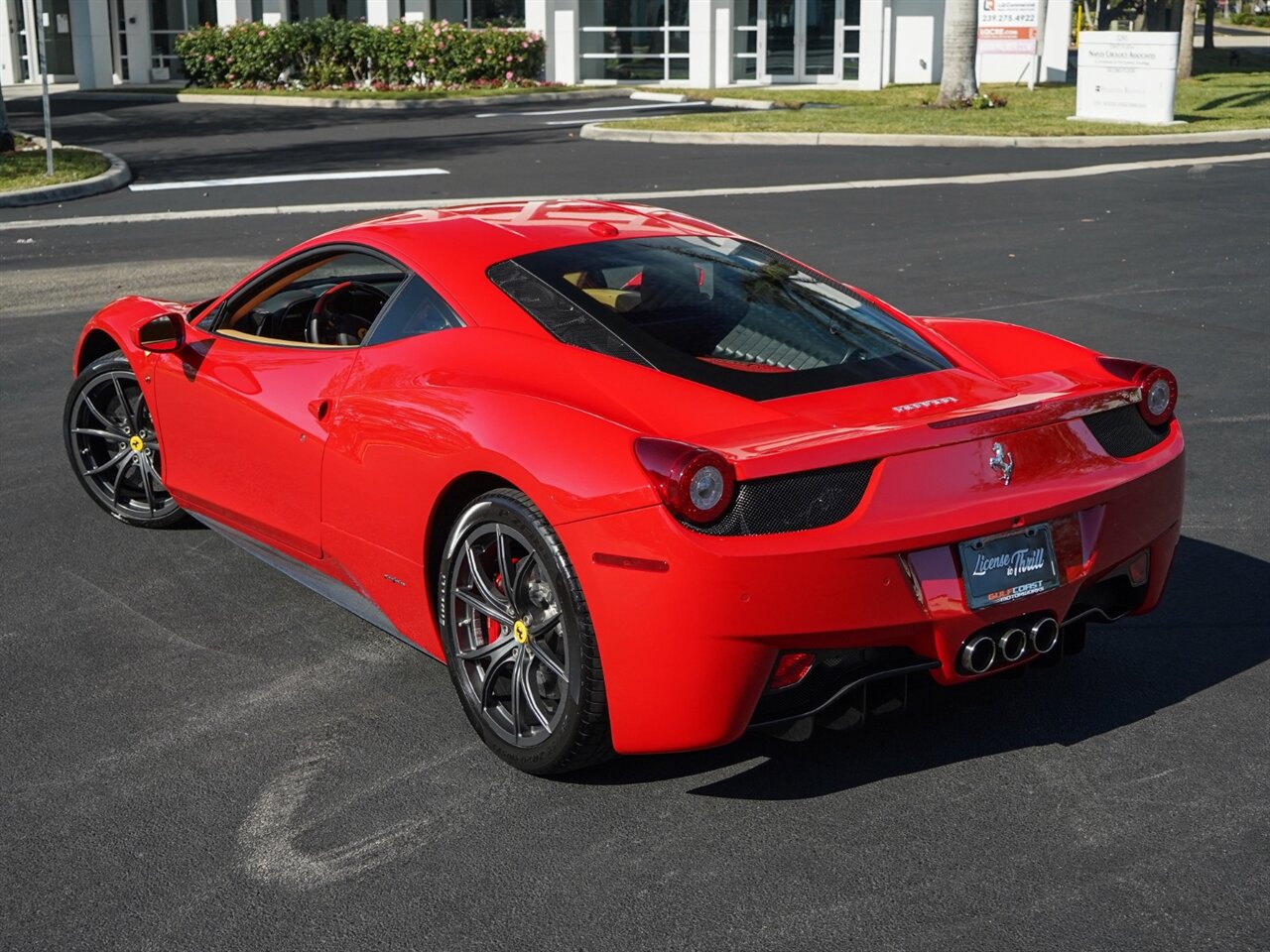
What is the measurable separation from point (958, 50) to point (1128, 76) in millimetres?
3526

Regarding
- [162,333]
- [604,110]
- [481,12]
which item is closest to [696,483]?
[162,333]

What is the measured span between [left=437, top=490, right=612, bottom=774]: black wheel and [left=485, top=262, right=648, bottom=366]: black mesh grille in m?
0.54

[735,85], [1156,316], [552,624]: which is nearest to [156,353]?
[552,624]

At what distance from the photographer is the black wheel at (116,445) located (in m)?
6.56

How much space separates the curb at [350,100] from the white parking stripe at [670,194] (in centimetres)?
1726

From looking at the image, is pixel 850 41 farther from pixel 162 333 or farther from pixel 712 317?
pixel 712 317

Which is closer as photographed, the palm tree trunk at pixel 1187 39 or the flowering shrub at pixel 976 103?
the flowering shrub at pixel 976 103

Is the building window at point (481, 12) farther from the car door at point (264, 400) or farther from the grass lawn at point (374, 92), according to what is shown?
the car door at point (264, 400)

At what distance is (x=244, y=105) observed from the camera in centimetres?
3622

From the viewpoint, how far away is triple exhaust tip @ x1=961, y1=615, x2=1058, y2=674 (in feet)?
13.4

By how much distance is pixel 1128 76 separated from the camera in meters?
26.4

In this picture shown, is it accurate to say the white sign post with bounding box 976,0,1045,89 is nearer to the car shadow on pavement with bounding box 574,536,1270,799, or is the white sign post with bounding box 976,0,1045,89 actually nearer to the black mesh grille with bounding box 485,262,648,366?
the car shadow on pavement with bounding box 574,536,1270,799

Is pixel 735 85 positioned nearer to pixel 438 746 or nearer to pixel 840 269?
pixel 840 269

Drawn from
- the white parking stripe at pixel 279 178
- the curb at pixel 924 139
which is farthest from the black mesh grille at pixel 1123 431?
the curb at pixel 924 139
